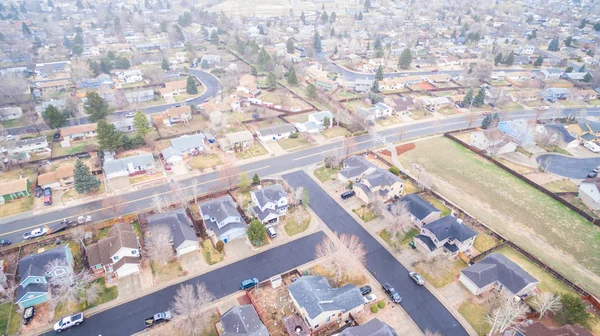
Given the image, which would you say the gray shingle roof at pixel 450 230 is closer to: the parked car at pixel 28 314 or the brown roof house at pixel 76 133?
the parked car at pixel 28 314

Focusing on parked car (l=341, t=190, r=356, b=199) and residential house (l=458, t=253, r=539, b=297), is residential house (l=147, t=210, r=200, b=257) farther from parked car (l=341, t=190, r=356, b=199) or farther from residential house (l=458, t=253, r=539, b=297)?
residential house (l=458, t=253, r=539, b=297)

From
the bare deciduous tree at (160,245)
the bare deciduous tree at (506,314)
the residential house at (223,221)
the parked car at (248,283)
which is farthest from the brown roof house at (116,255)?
the bare deciduous tree at (506,314)

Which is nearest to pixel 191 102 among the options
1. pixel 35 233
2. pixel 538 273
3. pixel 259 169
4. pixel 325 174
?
pixel 259 169

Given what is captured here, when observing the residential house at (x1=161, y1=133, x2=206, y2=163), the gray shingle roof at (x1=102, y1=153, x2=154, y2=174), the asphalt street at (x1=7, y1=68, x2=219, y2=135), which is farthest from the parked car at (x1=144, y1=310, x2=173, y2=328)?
the asphalt street at (x1=7, y1=68, x2=219, y2=135)

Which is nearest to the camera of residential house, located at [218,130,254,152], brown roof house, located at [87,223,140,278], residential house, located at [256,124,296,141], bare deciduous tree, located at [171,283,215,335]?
bare deciduous tree, located at [171,283,215,335]

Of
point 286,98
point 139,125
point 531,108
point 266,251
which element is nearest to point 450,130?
point 531,108

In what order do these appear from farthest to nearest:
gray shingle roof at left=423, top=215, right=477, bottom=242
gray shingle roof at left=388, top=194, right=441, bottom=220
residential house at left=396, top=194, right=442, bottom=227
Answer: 1. gray shingle roof at left=388, top=194, right=441, bottom=220
2. residential house at left=396, top=194, right=442, bottom=227
3. gray shingle roof at left=423, top=215, right=477, bottom=242

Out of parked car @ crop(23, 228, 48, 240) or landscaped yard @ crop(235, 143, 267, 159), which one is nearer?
parked car @ crop(23, 228, 48, 240)
